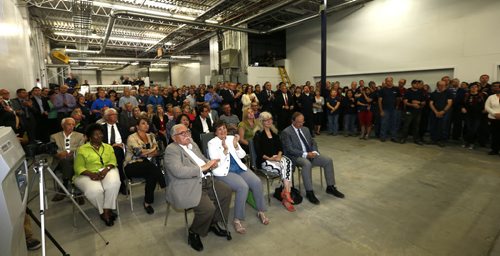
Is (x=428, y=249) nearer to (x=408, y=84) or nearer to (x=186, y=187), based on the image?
(x=186, y=187)

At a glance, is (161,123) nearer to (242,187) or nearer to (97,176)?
(97,176)

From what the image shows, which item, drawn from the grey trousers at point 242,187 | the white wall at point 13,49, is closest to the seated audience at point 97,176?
the grey trousers at point 242,187

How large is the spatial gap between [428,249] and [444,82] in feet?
16.5

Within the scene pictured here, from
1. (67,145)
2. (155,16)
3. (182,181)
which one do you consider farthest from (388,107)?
(155,16)

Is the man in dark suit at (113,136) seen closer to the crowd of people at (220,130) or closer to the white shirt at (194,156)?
the crowd of people at (220,130)

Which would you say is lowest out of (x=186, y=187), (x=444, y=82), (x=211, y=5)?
(x=186, y=187)

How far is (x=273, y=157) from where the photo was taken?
10.2 ft

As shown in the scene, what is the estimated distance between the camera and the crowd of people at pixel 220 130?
2572mm

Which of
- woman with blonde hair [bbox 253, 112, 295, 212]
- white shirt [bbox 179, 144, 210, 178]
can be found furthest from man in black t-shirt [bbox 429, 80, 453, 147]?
white shirt [bbox 179, 144, 210, 178]

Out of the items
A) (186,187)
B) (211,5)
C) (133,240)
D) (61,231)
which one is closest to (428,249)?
(186,187)

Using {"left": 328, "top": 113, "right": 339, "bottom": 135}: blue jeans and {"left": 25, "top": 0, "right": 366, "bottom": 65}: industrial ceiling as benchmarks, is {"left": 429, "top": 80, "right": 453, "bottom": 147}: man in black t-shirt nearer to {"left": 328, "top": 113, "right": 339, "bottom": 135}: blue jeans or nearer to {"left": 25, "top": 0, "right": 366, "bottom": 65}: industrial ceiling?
{"left": 328, "top": 113, "right": 339, "bottom": 135}: blue jeans

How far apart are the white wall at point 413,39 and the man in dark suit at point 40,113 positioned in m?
9.18

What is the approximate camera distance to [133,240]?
2406 mm

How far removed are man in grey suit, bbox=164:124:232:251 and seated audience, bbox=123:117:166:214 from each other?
726mm
